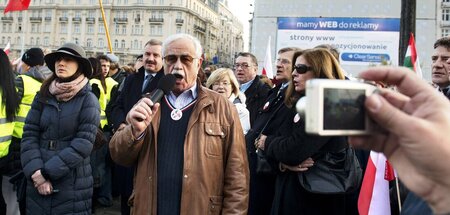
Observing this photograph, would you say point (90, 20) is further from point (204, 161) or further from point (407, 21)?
point (204, 161)

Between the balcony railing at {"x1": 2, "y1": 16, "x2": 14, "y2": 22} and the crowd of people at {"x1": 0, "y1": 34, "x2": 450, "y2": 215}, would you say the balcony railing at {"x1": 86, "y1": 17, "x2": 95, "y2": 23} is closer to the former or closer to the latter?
the balcony railing at {"x1": 2, "y1": 16, "x2": 14, "y2": 22}

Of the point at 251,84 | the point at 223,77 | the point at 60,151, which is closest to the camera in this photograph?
the point at 60,151

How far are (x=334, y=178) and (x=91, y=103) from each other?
205cm

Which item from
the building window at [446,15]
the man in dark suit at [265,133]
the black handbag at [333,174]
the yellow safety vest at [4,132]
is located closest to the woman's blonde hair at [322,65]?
the man in dark suit at [265,133]

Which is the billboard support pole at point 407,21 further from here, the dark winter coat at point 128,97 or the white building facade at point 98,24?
the white building facade at point 98,24

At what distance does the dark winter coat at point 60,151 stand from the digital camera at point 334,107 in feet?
9.32

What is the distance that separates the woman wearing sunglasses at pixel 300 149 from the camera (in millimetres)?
2973

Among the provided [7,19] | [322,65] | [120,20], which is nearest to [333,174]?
[322,65]

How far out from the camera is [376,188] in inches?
122

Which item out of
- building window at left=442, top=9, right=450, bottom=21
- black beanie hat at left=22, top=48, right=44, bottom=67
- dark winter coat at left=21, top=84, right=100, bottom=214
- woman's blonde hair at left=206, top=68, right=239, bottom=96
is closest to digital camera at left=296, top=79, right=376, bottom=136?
dark winter coat at left=21, top=84, right=100, bottom=214

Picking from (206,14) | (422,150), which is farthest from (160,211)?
(206,14)

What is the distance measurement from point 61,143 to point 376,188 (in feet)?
8.04

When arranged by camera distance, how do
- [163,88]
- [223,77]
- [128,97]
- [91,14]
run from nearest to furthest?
[163,88] → [128,97] → [223,77] → [91,14]

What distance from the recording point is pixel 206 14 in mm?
101938
